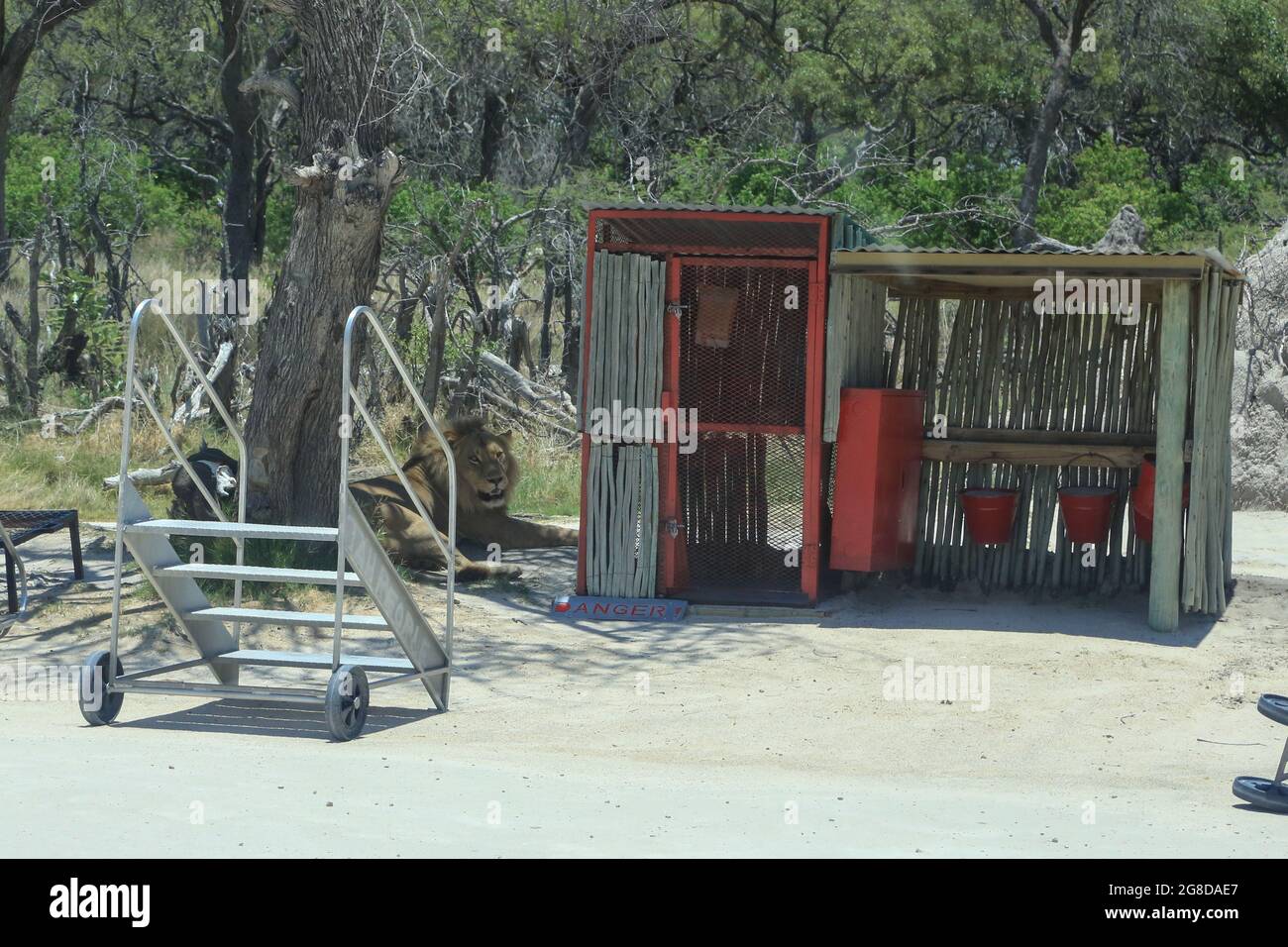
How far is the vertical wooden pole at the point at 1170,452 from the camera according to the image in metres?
9.95

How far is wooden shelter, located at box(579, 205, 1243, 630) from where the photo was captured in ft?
33.4

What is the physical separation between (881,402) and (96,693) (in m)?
5.71

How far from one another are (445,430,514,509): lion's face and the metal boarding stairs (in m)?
4.38

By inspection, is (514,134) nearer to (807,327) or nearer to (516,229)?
(516,229)

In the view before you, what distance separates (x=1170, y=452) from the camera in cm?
1002

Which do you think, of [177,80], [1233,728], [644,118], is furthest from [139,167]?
[1233,728]

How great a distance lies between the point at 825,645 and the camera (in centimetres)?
973

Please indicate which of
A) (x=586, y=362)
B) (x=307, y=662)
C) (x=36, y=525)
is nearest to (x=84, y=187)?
(x=36, y=525)

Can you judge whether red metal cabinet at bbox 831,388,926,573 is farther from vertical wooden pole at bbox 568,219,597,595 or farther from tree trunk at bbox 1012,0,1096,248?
tree trunk at bbox 1012,0,1096,248

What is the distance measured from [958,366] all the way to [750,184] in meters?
9.56

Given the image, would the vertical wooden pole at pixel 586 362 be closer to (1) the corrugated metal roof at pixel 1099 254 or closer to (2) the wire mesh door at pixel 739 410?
(2) the wire mesh door at pixel 739 410

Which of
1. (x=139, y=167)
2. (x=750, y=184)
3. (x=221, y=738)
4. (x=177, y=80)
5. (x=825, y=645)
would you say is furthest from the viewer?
(x=177, y=80)

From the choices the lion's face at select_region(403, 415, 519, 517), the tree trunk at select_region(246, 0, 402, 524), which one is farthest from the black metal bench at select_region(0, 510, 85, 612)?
the lion's face at select_region(403, 415, 519, 517)

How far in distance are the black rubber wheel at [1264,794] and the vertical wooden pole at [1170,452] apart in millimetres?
4074
